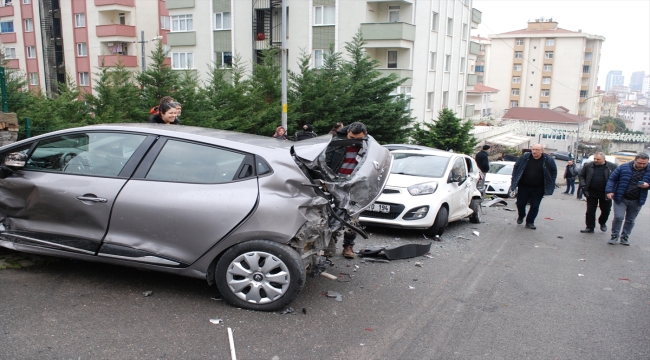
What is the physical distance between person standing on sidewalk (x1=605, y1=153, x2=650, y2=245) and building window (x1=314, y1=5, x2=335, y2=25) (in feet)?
85.9

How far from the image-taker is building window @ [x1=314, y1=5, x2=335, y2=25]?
109ft

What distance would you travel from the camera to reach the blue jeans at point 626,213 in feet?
A: 30.6

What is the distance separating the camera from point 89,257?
492 cm

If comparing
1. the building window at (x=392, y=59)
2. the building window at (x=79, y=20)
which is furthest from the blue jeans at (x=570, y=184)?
the building window at (x=79, y=20)

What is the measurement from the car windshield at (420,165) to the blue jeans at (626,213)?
3123 mm

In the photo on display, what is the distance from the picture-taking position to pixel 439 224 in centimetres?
870

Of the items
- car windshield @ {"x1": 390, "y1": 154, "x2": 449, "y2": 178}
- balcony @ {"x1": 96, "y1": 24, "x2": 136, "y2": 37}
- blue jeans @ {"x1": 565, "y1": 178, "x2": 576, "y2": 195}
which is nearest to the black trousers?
car windshield @ {"x1": 390, "y1": 154, "x2": 449, "y2": 178}

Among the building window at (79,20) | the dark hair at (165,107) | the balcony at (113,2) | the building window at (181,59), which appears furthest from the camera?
the building window at (79,20)

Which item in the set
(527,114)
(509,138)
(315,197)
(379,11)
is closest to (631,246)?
(315,197)

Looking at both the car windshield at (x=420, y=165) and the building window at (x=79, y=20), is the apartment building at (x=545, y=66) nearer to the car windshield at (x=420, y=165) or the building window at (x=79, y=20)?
the building window at (x=79, y=20)

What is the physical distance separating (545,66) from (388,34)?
7036 centimetres

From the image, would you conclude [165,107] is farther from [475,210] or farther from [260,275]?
[475,210]

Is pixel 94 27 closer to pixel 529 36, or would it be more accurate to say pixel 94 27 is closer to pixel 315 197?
pixel 315 197

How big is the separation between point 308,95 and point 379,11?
597 inches
